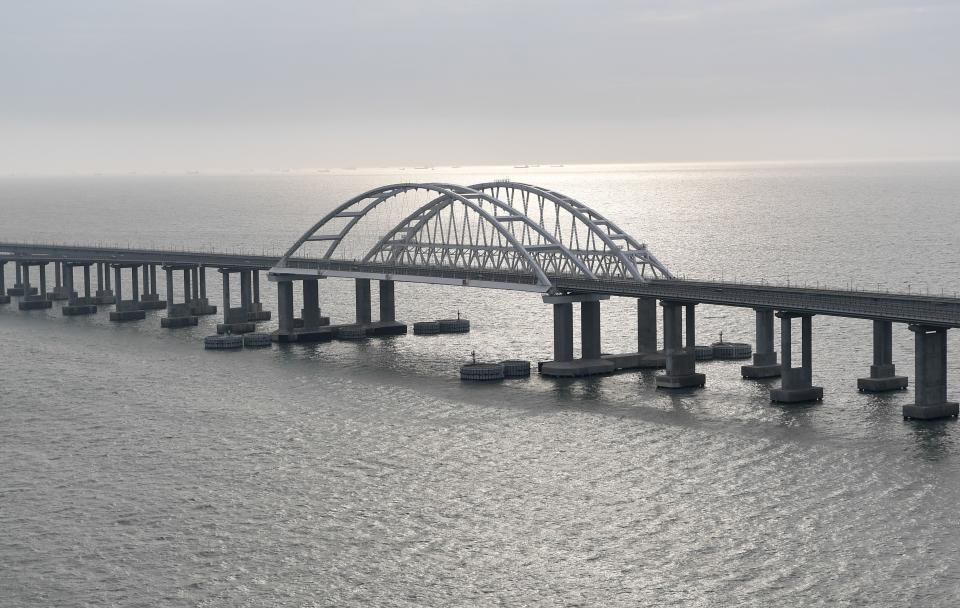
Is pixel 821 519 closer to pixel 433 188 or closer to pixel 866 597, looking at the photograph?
pixel 866 597

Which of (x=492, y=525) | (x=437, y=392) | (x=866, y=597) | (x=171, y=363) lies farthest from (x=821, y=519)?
(x=171, y=363)

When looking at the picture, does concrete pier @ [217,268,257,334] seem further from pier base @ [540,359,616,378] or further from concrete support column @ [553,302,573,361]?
pier base @ [540,359,616,378]

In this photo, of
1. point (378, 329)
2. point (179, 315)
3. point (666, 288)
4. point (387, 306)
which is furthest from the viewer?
point (179, 315)

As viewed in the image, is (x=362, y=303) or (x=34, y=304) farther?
(x=34, y=304)

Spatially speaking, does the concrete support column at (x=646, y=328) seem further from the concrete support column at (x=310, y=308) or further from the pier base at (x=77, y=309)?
the pier base at (x=77, y=309)

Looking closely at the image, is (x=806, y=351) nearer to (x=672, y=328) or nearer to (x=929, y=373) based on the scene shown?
(x=929, y=373)

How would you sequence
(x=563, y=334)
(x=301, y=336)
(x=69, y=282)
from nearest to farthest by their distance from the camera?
(x=563, y=334)
(x=301, y=336)
(x=69, y=282)

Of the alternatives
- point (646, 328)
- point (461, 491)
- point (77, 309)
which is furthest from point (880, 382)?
point (77, 309)
